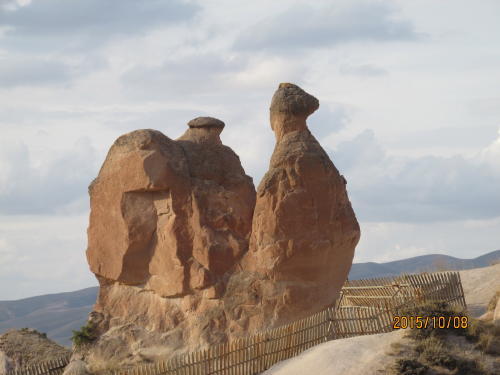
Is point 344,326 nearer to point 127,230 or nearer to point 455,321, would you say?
point 455,321

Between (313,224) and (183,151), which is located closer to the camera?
(313,224)

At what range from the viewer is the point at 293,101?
18984 millimetres

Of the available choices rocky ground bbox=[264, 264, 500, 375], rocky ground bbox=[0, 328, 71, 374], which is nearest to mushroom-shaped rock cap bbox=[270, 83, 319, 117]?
rocky ground bbox=[264, 264, 500, 375]

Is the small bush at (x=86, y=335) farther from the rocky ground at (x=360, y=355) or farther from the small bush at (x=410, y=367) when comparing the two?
the small bush at (x=410, y=367)

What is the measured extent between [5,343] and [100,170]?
5.94 m

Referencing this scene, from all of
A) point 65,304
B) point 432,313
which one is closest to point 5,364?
point 432,313

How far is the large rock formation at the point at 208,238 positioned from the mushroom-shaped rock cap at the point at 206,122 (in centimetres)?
2

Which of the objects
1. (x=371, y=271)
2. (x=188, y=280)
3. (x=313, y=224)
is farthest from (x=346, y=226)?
(x=371, y=271)

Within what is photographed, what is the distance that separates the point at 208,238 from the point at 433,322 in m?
5.17

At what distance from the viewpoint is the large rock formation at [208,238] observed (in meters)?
18.3

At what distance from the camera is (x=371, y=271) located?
93125mm

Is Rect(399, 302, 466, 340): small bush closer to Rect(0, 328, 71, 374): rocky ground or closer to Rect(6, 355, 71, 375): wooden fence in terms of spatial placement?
Rect(6, 355, 71, 375): wooden fence

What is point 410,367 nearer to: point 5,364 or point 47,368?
point 47,368

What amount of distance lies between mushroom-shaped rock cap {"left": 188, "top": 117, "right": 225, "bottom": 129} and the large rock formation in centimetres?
2
